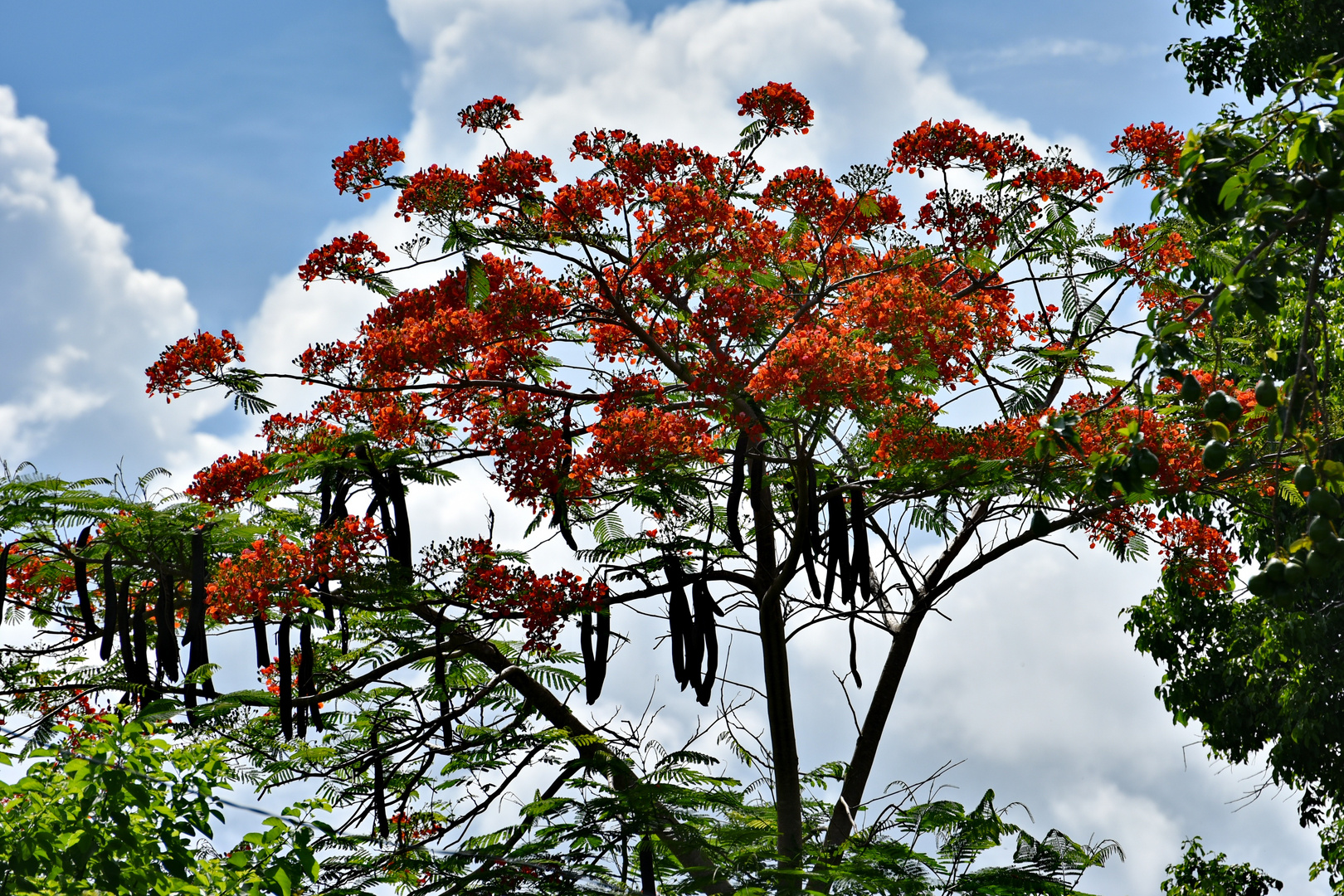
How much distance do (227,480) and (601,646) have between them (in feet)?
9.59

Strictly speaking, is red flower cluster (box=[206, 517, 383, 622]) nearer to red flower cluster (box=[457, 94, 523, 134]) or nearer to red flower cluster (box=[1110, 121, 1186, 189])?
red flower cluster (box=[457, 94, 523, 134])

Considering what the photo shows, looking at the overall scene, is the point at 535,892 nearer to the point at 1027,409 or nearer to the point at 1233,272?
the point at 1027,409

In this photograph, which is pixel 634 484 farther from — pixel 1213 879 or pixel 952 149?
pixel 1213 879

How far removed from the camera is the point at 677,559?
6.70 metres

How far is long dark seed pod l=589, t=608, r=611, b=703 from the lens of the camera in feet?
21.4

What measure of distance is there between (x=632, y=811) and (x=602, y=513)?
2.19 metres

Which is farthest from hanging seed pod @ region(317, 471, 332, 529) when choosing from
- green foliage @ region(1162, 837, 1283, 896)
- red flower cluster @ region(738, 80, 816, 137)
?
green foliage @ region(1162, 837, 1283, 896)

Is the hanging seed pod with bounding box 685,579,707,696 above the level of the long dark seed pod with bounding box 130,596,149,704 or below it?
below

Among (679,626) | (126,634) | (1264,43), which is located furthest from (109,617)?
(1264,43)

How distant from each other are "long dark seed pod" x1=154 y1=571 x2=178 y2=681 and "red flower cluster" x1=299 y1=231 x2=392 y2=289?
2584 millimetres

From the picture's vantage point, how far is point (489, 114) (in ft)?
A: 24.7

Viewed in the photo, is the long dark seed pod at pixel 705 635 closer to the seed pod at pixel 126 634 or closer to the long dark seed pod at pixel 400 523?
the long dark seed pod at pixel 400 523

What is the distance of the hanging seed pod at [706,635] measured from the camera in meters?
6.39

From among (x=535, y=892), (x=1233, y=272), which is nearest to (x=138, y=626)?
(x=535, y=892)
